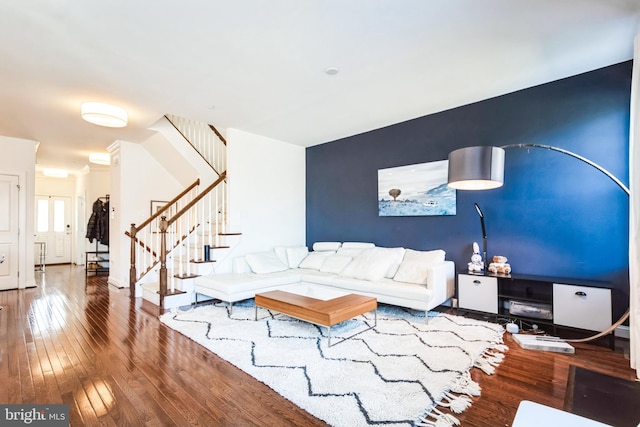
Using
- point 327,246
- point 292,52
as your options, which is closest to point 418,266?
point 327,246

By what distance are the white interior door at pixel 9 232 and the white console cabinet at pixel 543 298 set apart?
768 centimetres

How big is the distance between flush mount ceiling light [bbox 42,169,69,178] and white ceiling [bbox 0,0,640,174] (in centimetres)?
488

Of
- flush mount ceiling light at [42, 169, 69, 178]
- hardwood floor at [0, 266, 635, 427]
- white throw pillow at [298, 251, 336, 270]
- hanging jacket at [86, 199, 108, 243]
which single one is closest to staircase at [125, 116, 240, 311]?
hardwood floor at [0, 266, 635, 427]

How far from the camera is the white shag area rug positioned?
6.29 ft

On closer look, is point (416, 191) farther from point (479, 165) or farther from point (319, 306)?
point (319, 306)

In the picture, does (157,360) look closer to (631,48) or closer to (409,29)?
(409,29)

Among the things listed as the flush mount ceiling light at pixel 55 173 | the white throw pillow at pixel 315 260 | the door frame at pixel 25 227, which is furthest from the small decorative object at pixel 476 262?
the flush mount ceiling light at pixel 55 173

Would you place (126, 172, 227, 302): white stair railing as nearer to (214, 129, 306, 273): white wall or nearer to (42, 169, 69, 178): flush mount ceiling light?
(214, 129, 306, 273): white wall

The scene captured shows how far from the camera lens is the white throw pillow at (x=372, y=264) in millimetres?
4149

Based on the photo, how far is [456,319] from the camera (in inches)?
144

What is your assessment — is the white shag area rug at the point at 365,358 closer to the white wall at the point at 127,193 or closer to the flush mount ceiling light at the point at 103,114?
the flush mount ceiling light at the point at 103,114

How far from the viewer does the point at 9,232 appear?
565 centimetres

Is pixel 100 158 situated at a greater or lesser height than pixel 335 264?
greater

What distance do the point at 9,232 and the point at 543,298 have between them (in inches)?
340
